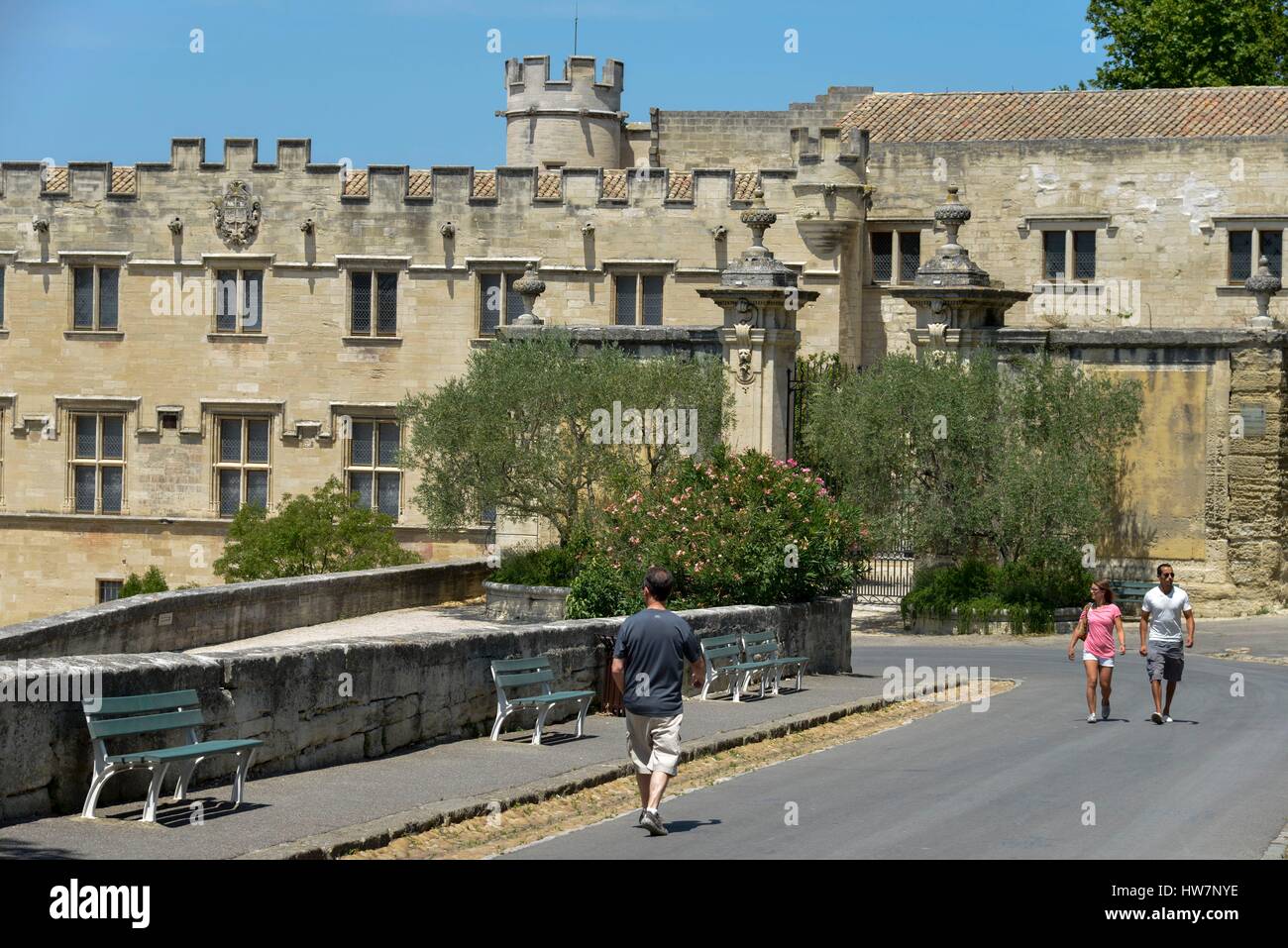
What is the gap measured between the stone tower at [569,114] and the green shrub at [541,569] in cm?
2302

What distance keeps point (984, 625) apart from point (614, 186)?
588 inches

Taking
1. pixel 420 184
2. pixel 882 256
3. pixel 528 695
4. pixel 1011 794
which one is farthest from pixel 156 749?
pixel 882 256

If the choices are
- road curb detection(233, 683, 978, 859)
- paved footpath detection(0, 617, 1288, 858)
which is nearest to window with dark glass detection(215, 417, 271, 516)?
paved footpath detection(0, 617, 1288, 858)

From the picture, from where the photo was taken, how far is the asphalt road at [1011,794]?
11.4 m

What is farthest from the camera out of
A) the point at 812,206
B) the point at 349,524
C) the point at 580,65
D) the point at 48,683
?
the point at 580,65

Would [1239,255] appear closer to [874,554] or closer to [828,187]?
[828,187]

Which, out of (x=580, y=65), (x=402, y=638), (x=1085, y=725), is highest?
(x=580, y=65)

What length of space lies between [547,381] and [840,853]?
17.4 metres

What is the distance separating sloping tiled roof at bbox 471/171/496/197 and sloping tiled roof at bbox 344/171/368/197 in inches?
89.9

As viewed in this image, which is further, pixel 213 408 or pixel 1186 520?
pixel 213 408

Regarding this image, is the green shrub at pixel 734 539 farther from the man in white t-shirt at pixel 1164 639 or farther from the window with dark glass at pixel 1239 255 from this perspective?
the window with dark glass at pixel 1239 255

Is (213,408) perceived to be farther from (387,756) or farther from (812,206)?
(387,756)
